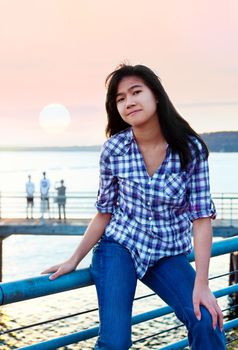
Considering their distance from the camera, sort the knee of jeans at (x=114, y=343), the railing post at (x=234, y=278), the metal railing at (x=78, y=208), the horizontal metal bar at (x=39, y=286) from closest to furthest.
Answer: the horizontal metal bar at (x=39, y=286), the knee of jeans at (x=114, y=343), the railing post at (x=234, y=278), the metal railing at (x=78, y=208)

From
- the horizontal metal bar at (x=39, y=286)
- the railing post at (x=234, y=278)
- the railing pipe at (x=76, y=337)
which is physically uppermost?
the horizontal metal bar at (x=39, y=286)

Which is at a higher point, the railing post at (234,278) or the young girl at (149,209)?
the young girl at (149,209)

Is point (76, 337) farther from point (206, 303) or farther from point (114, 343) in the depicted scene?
point (206, 303)

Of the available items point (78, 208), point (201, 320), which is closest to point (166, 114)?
point (201, 320)

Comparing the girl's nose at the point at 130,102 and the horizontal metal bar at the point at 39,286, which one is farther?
the girl's nose at the point at 130,102

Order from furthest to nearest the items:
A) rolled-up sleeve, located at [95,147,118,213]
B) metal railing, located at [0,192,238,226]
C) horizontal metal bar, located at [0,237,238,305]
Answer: metal railing, located at [0,192,238,226], rolled-up sleeve, located at [95,147,118,213], horizontal metal bar, located at [0,237,238,305]

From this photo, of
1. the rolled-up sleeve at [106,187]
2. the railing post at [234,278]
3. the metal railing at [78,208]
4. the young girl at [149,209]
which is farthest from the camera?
the metal railing at [78,208]

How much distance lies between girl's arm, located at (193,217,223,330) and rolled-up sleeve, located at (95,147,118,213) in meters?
0.38

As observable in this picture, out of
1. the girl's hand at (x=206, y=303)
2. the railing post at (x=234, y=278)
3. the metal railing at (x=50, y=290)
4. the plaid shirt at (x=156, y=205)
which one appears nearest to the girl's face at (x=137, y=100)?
the plaid shirt at (x=156, y=205)

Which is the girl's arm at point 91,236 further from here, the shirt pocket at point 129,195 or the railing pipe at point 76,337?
the railing pipe at point 76,337

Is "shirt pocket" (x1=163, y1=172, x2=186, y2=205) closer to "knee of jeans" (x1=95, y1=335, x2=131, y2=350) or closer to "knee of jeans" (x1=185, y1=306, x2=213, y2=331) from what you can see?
"knee of jeans" (x1=185, y1=306, x2=213, y2=331)

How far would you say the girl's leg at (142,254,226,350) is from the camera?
7.12 feet

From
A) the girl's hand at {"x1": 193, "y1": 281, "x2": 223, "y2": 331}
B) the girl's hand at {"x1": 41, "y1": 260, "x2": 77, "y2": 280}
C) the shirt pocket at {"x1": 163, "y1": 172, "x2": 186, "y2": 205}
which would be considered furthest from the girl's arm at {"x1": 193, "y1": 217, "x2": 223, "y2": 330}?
the girl's hand at {"x1": 41, "y1": 260, "x2": 77, "y2": 280}

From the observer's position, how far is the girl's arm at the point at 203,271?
2201 millimetres
